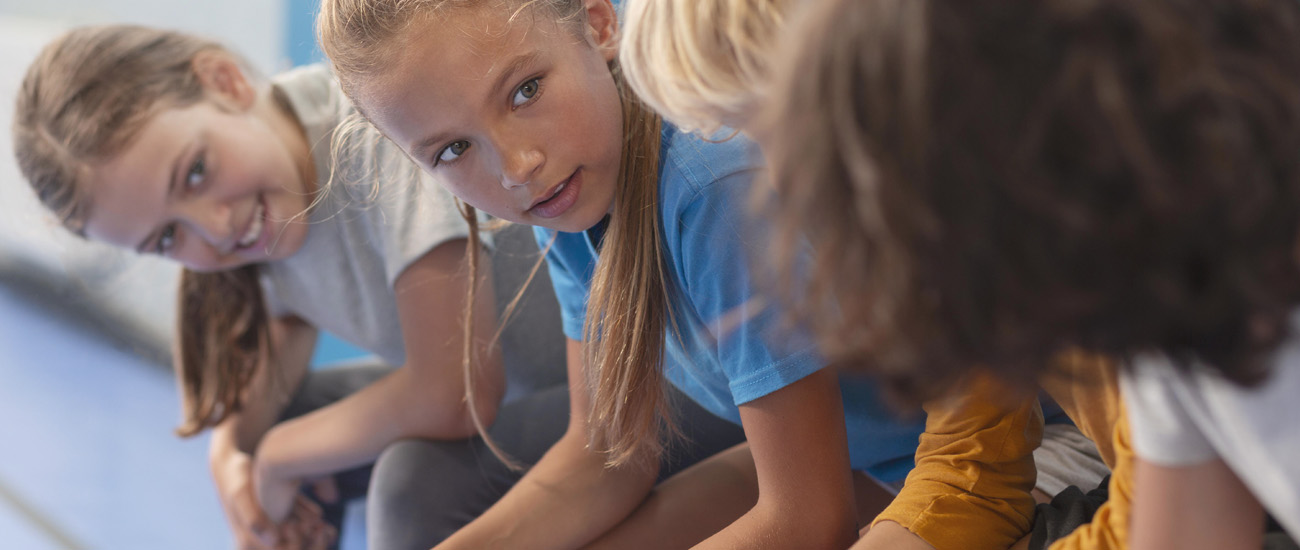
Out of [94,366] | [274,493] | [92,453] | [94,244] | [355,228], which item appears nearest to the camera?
[355,228]

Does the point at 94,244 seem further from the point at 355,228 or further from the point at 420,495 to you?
the point at 420,495

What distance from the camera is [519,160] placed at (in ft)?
2.23

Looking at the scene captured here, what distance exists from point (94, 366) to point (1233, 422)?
1.89 m

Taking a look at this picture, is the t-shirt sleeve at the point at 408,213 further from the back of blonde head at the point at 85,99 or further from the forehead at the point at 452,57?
the forehead at the point at 452,57

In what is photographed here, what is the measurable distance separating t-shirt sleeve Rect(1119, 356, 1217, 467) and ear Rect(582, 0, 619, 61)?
420 mm

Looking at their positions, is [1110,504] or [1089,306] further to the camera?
[1110,504]

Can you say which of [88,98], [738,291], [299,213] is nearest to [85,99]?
[88,98]

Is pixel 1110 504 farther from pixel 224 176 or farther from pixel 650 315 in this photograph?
pixel 224 176

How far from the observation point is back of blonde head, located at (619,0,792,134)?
0.53 meters

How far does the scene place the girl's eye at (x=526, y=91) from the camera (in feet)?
2.25

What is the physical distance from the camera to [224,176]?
100 centimetres

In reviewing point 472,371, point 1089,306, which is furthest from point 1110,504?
point 472,371

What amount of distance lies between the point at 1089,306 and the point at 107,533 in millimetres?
1480

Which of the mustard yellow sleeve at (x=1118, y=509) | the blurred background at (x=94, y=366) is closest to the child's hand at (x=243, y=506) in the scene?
the blurred background at (x=94, y=366)
